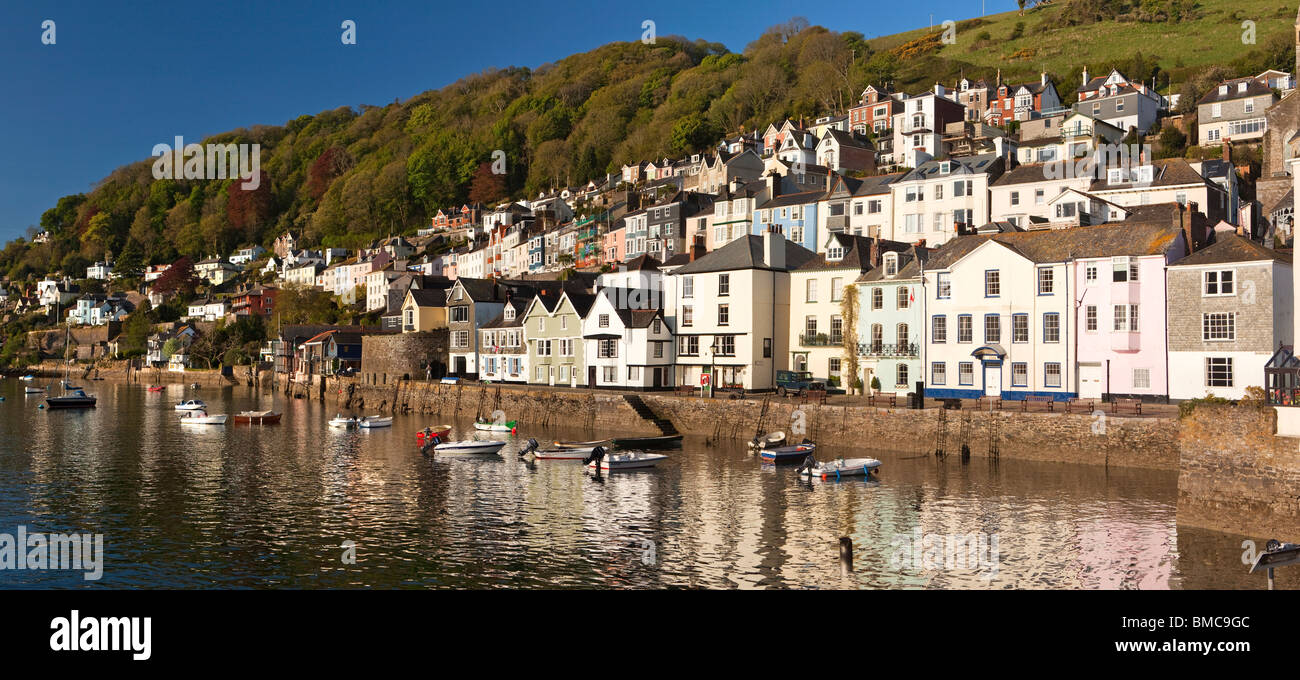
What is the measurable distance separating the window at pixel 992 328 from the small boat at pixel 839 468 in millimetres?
14574

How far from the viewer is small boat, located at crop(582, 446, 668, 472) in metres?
44.3

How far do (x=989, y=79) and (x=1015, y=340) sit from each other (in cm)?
10644

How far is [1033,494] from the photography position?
35406mm

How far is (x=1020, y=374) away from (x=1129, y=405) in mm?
6495

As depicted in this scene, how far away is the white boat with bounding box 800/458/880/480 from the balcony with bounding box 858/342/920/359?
51.1ft

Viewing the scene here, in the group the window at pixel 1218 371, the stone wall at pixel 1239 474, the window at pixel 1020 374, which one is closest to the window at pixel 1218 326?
the window at pixel 1218 371

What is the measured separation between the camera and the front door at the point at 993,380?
50.7 meters

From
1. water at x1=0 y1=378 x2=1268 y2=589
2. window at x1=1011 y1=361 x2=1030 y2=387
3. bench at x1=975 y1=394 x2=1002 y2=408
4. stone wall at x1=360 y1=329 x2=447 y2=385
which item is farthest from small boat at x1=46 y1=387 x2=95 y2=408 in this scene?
window at x1=1011 y1=361 x2=1030 y2=387

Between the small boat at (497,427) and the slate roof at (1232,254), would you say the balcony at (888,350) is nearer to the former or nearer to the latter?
the slate roof at (1232,254)

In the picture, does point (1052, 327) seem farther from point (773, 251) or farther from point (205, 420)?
point (205, 420)

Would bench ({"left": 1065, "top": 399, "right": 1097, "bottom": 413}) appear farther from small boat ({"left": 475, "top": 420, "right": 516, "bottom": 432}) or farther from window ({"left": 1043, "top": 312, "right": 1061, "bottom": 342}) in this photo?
small boat ({"left": 475, "top": 420, "right": 516, "bottom": 432})

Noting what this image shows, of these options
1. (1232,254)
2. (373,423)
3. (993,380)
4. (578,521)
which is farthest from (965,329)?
(373,423)
